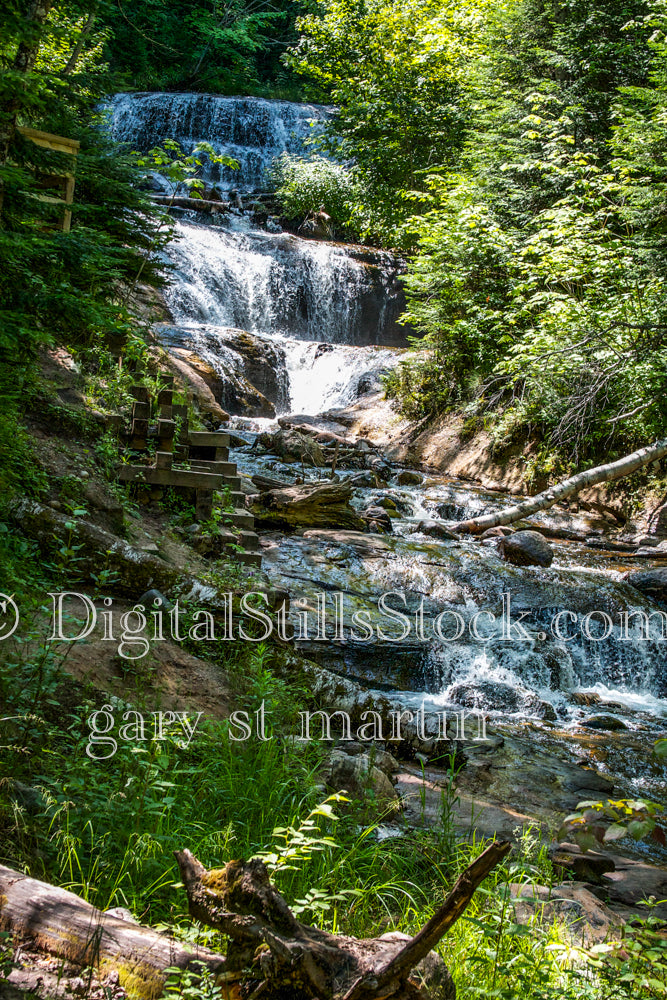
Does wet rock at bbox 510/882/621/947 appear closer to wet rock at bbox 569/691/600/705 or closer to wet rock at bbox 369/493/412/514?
wet rock at bbox 569/691/600/705

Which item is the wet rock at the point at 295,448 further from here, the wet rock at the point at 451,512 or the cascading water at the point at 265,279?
the cascading water at the point at 265,279

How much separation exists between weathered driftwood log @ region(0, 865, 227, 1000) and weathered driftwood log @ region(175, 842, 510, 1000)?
107mm

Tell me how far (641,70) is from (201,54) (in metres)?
21.0

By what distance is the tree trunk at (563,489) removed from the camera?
8.44 m

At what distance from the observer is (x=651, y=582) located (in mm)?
7664

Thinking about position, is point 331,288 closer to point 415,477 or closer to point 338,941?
point 415,477

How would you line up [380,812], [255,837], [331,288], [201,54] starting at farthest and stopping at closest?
[201,54] → [331,288] → [380,812] → [255,837]

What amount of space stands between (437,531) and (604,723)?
141 inches

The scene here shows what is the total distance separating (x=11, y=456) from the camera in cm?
338

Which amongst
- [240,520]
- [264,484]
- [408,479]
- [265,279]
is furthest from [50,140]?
[265,279]

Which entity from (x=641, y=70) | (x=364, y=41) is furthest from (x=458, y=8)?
(x=641, y=70)

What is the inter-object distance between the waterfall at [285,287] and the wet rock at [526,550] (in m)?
10.6

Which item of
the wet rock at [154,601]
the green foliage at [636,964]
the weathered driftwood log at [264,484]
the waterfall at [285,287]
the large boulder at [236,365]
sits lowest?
the green foliage at [636,964]

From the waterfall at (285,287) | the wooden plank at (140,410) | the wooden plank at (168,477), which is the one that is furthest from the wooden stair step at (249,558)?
the waterfall at (285,287)
